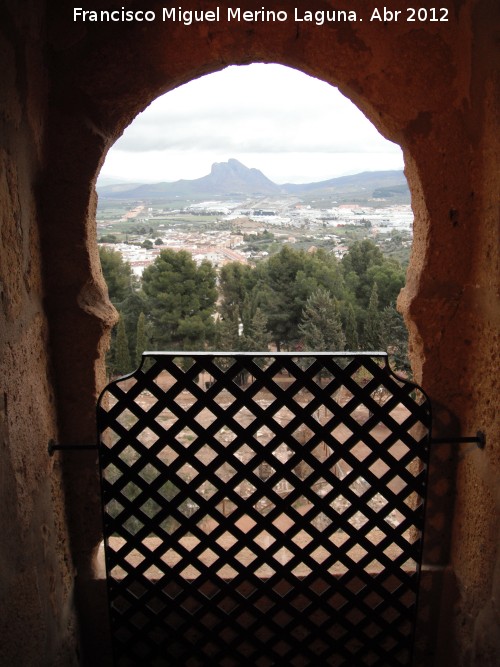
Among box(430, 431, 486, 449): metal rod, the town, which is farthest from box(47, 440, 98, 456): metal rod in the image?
the town

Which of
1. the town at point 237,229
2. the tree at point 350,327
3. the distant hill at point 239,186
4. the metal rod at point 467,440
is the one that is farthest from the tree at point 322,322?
the metal rod at point 467,440

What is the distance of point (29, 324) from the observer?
2283 mm

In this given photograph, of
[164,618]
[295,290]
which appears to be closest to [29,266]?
[164,618]

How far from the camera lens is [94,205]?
8.57 ft

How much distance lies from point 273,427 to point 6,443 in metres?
1.21

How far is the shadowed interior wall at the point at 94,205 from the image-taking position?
2.22 metres

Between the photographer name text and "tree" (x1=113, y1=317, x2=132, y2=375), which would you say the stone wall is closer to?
the photographer name text

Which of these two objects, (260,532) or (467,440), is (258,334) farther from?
(467,440)

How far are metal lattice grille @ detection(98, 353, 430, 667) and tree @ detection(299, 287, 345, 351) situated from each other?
289 inches

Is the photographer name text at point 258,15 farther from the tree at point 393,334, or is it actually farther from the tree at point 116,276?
the tree at point 116,276

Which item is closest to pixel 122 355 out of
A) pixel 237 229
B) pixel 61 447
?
pixel 237 229

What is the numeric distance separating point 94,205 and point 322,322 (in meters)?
7.99

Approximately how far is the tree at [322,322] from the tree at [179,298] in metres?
2.38

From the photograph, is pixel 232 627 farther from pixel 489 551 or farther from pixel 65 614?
pixel 489 551
